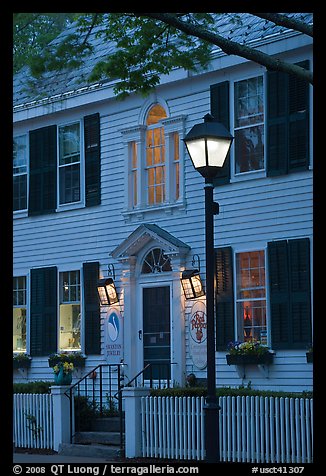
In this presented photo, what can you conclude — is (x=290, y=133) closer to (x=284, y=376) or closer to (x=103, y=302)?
(x=284, y=376)

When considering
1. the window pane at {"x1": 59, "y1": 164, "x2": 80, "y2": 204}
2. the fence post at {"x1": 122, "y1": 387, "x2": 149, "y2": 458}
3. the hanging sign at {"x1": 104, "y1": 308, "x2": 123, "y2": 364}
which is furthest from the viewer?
the window pane at {"x1": 59, "y1": 164, "x2": 80, "y2": 204}

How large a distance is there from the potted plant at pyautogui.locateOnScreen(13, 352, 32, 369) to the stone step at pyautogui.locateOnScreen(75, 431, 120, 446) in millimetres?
4532

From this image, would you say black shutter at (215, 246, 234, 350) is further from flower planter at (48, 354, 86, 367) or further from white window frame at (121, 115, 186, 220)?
flower planter at (48, 354, 86, 367)

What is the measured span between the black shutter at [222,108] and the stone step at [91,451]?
16.8ft

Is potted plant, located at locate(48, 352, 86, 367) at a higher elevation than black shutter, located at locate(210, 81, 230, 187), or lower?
lower

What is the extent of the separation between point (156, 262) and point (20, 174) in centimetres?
504

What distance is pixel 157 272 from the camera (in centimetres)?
2027

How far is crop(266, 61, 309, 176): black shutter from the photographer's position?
1769 cm

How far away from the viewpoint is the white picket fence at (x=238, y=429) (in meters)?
14.8

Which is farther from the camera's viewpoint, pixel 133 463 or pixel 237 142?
pixel 237 142

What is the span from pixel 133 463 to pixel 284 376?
313cm

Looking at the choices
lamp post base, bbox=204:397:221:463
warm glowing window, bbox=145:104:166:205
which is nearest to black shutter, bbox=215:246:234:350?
warm glowing window, bbox=145:104:166:205

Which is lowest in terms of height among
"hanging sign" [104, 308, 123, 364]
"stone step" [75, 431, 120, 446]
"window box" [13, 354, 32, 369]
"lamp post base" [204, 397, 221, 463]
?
"stone step" [75, 431, 120, 446]
